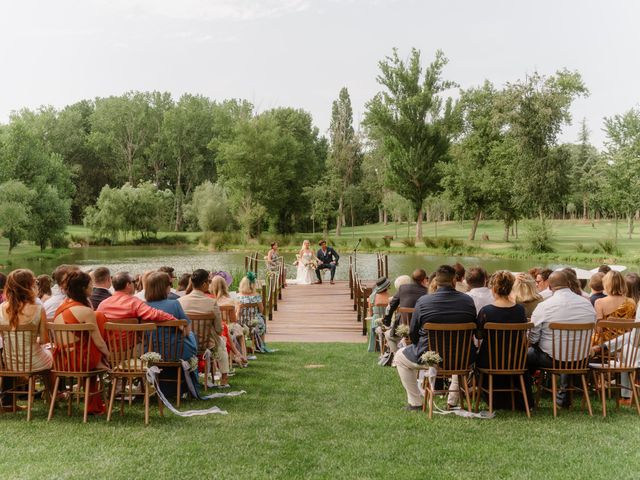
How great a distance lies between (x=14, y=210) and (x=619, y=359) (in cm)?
4495

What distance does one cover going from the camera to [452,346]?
6.66m

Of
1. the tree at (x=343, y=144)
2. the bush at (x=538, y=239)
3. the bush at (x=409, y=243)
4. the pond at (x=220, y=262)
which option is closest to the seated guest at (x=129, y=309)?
the pond at (x=220, y=262)

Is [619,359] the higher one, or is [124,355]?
[124,355]

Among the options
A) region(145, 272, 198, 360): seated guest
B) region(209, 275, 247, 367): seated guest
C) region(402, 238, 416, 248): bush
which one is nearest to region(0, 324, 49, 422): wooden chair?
region(145, 272, 198, 360): seated guest

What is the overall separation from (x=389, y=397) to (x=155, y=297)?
107 inches

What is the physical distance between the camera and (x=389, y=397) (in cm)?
757

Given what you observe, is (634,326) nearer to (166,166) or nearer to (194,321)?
(194,321)

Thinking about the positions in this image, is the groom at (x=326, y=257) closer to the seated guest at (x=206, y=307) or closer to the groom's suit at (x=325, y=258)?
the groom's suit at (x=325, y=258)

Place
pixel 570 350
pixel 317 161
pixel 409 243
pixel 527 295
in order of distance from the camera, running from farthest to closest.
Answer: pixel 317 161, pixel 409 243, pixel 527 295, pixel 570 350

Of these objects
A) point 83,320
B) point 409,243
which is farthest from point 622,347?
point 409,243

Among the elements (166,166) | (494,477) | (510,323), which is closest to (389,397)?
(510,323)

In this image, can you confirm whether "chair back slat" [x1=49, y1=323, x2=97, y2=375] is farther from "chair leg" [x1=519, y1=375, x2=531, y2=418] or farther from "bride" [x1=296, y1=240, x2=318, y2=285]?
"bride" [x1=296, y1=240, x2=318, y2=285]

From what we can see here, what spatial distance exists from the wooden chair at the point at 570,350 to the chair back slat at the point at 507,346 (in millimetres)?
267

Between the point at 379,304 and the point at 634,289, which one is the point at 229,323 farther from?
the point at 634,289
